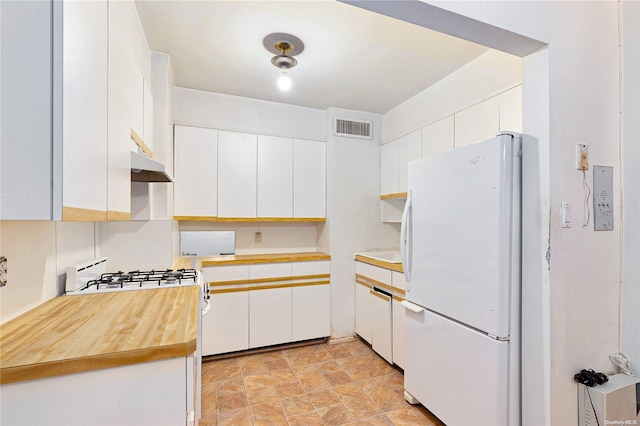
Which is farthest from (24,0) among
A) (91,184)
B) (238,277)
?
(238,277)

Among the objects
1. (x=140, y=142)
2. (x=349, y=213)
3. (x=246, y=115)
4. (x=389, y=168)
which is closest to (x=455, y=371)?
(x=349, y=213)

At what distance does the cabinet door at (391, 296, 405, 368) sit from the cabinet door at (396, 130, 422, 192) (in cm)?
113

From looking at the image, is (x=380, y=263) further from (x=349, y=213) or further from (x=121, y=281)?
(x=121, y=281)

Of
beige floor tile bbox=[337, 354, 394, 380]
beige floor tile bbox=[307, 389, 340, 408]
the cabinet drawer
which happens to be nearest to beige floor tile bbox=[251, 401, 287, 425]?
beige floor tile bbox=[307, 389, 340, 408]

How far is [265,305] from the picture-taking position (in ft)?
9.49

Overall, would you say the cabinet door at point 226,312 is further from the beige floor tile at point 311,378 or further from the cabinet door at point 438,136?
the cabinet door at point 438,136

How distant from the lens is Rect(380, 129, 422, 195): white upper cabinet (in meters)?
2.88

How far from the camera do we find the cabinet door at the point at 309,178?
125 inches

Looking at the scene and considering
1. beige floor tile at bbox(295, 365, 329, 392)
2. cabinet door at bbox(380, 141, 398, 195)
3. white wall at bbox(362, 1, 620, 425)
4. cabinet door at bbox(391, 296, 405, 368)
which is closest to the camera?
white wall at bbox(362, 1, 620, 425)

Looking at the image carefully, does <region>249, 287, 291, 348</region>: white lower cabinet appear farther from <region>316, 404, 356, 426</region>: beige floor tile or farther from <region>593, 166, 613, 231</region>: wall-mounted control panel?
<region>593, 166, 613, 231</region>: wall-mounted control panel

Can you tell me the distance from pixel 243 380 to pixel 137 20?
2584 millimetres

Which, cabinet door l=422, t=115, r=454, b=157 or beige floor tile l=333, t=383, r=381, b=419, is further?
cabinet door l=422, t=115, r=454, b=157

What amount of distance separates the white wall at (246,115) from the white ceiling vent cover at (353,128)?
163mm

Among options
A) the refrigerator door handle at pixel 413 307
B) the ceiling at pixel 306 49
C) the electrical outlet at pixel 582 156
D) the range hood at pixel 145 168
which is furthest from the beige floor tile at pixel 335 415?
the ceiling at pixel 306 49
